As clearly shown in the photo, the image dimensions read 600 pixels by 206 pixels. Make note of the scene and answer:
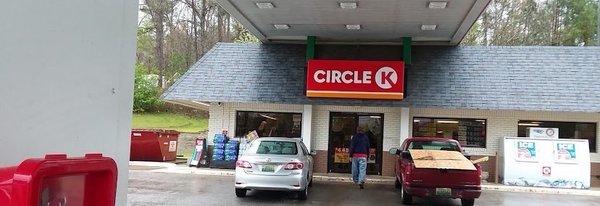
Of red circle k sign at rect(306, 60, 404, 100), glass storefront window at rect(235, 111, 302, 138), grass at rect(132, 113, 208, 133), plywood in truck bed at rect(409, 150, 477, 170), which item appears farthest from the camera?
grass at rect(132, 113, 208, 133)

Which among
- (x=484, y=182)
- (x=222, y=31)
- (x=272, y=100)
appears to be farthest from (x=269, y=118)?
(x=222, y=31)

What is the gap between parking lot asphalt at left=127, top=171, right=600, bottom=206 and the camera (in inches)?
516

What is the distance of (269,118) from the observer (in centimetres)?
2102

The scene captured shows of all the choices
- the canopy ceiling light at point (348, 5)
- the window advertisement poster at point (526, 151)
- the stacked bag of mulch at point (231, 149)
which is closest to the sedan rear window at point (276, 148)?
the canopy ceiling light at point (348, 5)

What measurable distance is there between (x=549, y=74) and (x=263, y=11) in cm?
1027

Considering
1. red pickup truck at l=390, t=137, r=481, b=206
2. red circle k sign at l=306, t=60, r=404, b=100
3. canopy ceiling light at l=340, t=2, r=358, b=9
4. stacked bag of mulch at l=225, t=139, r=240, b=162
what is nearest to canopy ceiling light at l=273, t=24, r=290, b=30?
red circle k sign at l=306, t=60, r=404, b=100

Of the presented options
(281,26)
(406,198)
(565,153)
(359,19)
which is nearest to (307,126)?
(281,26)

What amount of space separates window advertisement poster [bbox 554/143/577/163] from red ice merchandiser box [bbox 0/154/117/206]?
19.3 meters

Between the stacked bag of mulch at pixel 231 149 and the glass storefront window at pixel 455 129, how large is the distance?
6.32m

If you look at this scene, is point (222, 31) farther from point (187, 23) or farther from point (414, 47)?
point (414, 47)

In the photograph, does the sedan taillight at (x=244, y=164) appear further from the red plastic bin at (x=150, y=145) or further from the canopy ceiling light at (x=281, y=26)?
the red plastic bin at (x=150, y=145)

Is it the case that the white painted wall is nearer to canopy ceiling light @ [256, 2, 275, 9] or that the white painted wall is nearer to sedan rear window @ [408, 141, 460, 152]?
canopy ceiling light @ [256, 2, 275, 9]

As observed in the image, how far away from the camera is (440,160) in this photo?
43.3 ft

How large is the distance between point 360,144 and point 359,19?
3680 mm
